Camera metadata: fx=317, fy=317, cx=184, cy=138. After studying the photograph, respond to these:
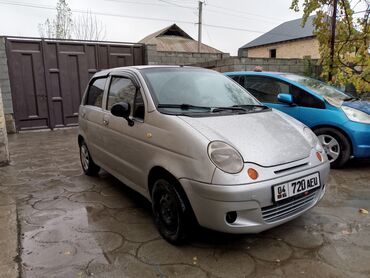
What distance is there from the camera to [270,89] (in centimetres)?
550

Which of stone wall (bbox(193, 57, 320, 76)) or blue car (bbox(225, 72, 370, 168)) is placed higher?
stone wall (bbox(193, 57, 320, 76))

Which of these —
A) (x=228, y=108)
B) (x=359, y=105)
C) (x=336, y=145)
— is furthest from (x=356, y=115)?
(x=228, y=108)

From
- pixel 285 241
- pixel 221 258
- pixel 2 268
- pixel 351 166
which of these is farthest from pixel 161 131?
pixel 351 166

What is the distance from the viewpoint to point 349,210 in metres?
3.39

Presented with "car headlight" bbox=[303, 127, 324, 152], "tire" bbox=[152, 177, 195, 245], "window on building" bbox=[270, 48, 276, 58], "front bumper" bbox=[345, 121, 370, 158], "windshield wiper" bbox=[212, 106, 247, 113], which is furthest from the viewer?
"window on building" bbox=[270, 48, 276, 58]

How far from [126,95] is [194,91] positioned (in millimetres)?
760

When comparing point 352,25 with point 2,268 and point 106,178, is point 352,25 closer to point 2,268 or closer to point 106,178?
point 106,178

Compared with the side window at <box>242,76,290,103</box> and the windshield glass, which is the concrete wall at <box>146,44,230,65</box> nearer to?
the side window at <box>242,76,290,103</box>

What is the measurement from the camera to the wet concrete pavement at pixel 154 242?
2.40m

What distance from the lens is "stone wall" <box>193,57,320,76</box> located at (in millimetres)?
7969

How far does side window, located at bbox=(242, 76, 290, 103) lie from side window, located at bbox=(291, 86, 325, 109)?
0.46ft

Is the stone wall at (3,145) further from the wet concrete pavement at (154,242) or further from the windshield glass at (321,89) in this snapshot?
the windshield glass at (321,89)

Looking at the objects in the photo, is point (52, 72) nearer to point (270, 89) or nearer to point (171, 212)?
point (270, 89)

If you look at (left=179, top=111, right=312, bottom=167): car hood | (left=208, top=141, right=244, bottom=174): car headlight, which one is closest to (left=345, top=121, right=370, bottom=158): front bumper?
(left=179, top=111, right=312, bottom=167): car hood
